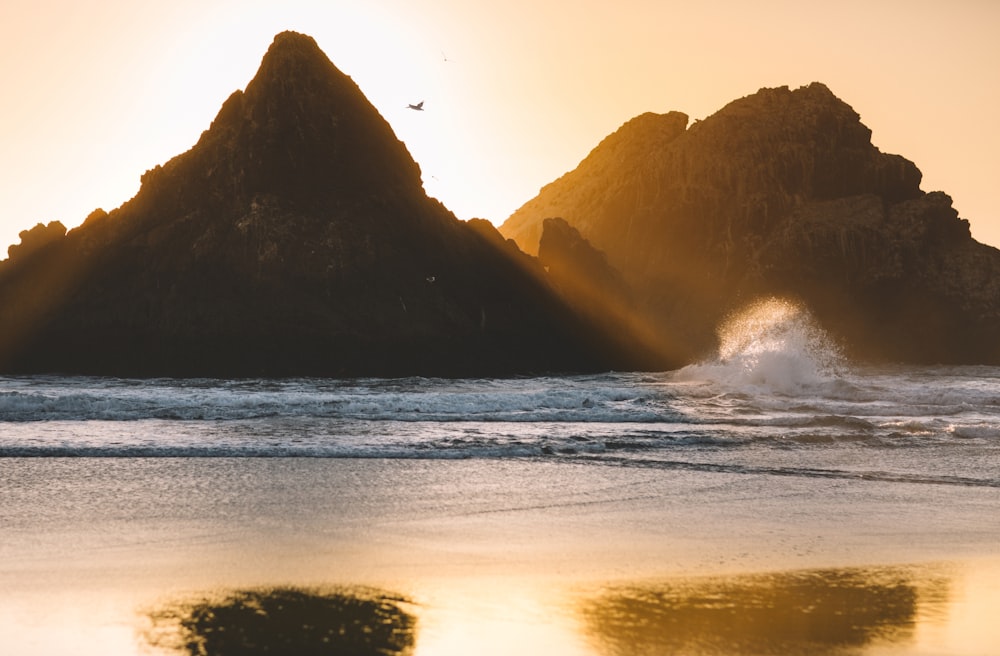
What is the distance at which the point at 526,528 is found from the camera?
36.0 ft

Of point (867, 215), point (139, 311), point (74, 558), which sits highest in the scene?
point (867, 215)

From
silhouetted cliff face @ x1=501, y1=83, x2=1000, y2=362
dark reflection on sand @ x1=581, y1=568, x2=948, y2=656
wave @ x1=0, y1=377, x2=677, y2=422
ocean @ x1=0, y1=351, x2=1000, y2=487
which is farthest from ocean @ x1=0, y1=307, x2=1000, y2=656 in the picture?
silhouetted cliff face @ x1=501, y1=83, x2=1000, y2=362

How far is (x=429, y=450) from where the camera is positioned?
18.4 meters

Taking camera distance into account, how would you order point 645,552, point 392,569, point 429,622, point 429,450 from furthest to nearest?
1. point 429,450
2. point 645,552
3. point 392,569
4. point 429,622

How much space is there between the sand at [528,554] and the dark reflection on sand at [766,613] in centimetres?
3

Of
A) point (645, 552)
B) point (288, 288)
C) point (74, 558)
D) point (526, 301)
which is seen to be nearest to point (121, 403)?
point (74, 558)

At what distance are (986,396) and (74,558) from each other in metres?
31.2

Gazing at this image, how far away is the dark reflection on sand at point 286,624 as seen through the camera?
22.0 ft

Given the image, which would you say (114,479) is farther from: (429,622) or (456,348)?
(456,348)

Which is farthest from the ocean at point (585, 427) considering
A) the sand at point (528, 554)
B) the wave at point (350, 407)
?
the sand at point (528, 554)

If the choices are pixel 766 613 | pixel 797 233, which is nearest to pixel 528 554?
pixel 766 613

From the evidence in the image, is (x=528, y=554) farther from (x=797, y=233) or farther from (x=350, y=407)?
(x=797, y=233)

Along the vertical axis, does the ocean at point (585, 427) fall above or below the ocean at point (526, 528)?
above

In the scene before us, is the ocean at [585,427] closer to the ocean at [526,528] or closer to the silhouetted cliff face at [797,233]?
the ocean at [526,528]
